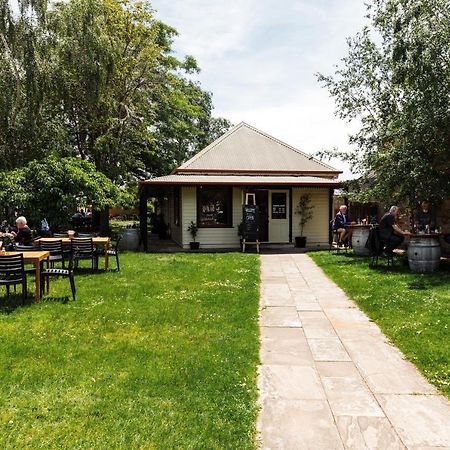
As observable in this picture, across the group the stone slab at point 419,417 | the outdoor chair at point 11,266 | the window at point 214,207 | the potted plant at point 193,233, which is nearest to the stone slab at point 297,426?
the stone slab at point 419,417

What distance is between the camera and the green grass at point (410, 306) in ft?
14.8

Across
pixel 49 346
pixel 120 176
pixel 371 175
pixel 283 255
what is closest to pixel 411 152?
pixel 371 175

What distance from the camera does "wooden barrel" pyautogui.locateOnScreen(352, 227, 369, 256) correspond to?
13.0m

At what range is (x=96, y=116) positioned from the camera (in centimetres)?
1870

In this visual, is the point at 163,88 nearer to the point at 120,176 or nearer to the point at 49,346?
the point at 120,176

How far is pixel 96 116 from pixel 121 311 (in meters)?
Result: 14.3

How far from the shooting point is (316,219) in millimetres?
16688

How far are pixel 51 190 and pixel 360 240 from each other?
9.49m

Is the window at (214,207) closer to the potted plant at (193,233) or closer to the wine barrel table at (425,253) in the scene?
Answer: the potted plant at (193,233)

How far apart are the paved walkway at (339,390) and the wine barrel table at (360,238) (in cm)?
677

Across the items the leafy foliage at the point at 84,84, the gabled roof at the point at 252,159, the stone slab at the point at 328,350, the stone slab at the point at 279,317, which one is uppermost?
the leafy foliage at the point at 84,84

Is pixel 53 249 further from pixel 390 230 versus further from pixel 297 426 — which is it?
pixel 390 230

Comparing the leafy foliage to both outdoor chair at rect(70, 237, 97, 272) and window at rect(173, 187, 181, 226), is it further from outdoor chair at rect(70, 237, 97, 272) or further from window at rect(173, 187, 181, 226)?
outdoor chair at rect(70, 237, 97, 272)

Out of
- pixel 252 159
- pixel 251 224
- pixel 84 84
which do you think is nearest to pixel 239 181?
pixel 251 224
